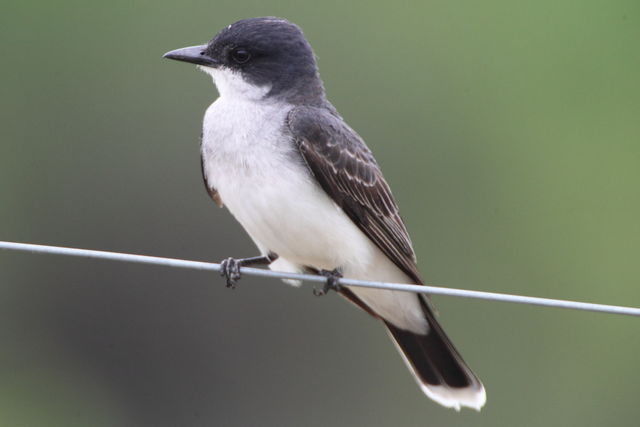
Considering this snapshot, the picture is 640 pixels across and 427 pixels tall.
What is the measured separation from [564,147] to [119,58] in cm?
509

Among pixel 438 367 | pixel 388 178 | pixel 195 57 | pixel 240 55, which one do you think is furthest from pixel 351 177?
pixel 388 178

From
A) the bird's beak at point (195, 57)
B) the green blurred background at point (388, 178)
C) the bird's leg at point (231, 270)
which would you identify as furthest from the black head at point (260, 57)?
the green blurred background at point (388, 178)

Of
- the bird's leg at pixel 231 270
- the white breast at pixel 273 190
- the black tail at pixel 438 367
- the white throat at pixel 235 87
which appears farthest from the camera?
the black tail at pixel 438 367

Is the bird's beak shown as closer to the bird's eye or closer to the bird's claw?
Result: the bird's eye

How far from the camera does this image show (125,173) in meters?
15.1

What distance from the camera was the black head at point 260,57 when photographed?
7.50 meters

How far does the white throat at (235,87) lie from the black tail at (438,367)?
1413mm

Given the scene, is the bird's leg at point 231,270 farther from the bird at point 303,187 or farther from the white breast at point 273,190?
the white breast at point 273,190

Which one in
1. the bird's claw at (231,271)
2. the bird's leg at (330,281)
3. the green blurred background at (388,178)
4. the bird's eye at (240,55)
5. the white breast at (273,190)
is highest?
the green blurred background at (388,178)

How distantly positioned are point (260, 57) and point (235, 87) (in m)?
0.22

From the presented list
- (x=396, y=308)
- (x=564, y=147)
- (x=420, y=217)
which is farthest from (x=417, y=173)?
(x=396, y=308)

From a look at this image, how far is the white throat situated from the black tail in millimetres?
1413

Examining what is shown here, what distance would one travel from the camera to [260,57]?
296 inches

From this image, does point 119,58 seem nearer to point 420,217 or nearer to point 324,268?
point 420,217
